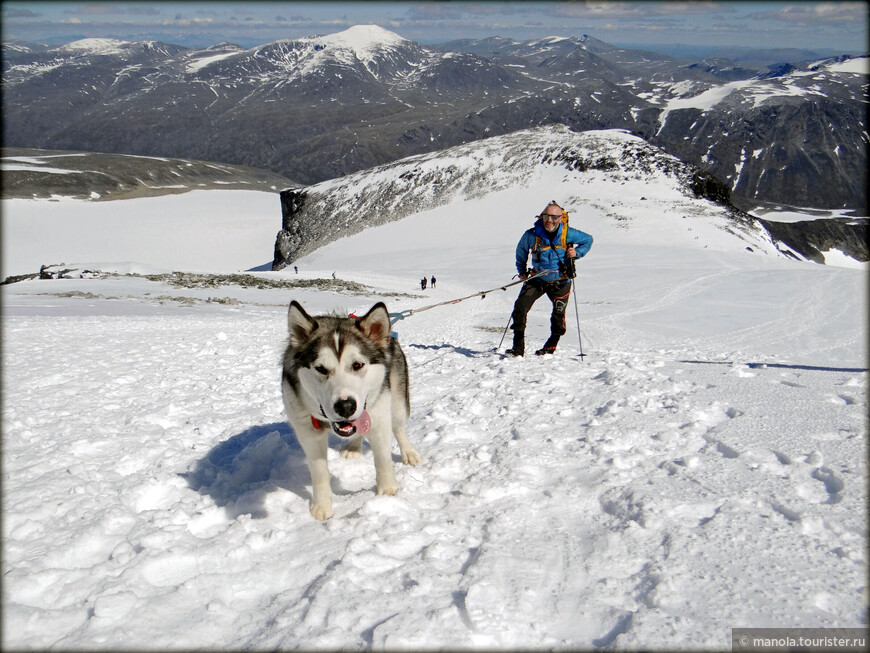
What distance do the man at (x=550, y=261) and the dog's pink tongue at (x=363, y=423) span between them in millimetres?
5986

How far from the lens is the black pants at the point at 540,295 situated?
989 centimetres

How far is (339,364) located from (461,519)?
166 centimetres

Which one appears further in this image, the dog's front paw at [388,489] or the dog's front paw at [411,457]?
the dog's front paw at [411,457]

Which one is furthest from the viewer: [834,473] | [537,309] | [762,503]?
[537,309]

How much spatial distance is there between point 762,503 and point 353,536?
10.4ft

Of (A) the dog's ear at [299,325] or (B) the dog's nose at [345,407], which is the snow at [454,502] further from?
(A) the dog's ear at [299,325]

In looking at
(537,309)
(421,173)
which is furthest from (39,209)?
(537,309)

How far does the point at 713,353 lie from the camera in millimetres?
10078

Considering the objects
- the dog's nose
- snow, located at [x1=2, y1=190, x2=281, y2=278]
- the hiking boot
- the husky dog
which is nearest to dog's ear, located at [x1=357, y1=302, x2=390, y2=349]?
the husky dog

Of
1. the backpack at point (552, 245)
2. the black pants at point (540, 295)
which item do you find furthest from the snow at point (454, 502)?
the backpack at point (552, 245)

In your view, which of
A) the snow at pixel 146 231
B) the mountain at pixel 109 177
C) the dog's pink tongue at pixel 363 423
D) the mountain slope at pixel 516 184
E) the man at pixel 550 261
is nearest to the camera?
the dog's pink tongue at pixel 363 423

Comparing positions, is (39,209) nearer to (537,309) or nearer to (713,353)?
(537,309)

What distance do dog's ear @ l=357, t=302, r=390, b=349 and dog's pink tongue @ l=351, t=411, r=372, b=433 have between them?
2.11 ft

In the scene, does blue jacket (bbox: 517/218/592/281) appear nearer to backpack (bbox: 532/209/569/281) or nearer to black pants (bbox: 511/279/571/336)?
backpack (bbox: 532/209/569/281)
